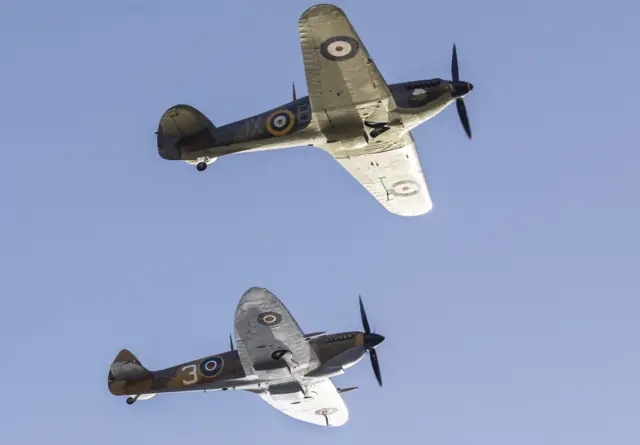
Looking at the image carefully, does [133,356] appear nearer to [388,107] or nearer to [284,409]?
[284,409]

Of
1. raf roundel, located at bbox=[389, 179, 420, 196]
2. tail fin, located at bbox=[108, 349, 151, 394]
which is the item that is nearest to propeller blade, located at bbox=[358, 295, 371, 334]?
raf roundel, located at bbox=[389, 179, 420, 196]

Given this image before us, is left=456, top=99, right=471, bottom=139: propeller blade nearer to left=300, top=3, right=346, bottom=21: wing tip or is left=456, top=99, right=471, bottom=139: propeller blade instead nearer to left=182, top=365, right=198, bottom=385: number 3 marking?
left=300, top=3, right=346, bottom=21: wing tip

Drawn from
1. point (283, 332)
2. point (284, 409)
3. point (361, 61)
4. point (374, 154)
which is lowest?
point (284, 409)

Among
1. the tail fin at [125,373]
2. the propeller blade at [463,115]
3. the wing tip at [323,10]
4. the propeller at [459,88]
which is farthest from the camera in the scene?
the tail fin at [125,373]

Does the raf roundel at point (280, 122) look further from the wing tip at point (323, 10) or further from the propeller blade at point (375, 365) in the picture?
the propeller blade at point (375, 365)

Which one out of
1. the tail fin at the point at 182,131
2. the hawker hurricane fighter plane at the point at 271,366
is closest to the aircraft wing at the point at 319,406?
the hawker hurricane fighter plane at the point at 271,366

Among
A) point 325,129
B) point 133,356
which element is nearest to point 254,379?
point 133,356

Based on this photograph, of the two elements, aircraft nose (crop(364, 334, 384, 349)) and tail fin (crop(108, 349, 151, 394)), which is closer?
aircraft nose (crop(364, 334, 384, 349))

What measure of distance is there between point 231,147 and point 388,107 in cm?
528

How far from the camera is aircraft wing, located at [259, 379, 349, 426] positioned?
35500 mm

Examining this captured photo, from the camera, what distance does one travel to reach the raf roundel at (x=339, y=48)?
27.8m

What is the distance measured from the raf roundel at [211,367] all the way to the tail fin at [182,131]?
6807mm

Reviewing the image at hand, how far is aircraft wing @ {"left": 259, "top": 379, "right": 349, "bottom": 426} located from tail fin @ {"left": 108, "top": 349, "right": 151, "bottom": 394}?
4559mm

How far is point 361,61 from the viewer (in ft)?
93.2
